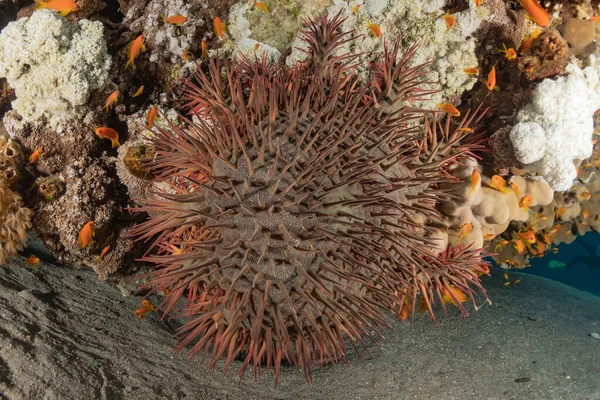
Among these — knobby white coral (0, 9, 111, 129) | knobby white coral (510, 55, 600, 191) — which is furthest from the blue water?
knobby white coral (0, 9, 111, 129)

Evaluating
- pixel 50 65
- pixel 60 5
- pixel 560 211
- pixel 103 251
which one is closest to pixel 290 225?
pixel 103 251

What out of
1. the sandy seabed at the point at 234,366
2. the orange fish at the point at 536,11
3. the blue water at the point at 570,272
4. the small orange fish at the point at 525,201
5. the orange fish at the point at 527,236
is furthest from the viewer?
the blue water at the point at 570,272

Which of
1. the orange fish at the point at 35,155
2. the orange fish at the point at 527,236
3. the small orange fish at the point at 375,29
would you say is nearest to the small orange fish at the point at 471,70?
the small orange fish at the point at 375,29

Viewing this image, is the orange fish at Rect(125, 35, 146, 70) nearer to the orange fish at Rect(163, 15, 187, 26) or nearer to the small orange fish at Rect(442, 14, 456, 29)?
the orange fish at Rect(163, 15, 187, 26)

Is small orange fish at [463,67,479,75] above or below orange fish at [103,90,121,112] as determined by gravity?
above

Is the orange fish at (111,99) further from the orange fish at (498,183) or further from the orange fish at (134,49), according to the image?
the orange fish at (498,183)
